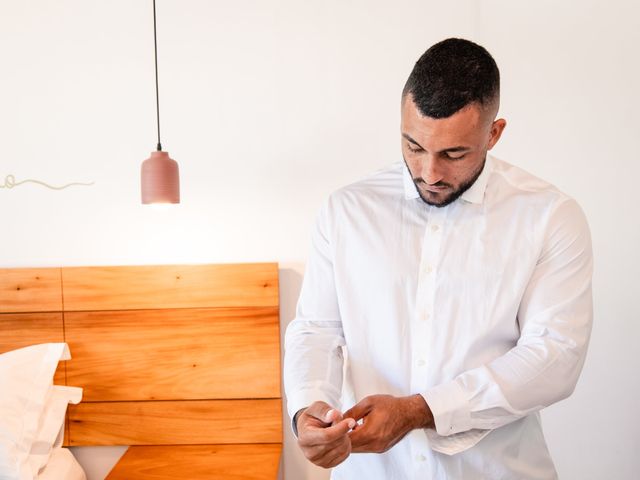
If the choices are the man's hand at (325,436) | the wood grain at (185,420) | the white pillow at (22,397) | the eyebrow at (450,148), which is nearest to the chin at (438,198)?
the eyebrow at (450,148)

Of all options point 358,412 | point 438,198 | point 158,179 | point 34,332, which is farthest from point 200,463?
point 438,198

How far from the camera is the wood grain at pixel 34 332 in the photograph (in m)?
2.04

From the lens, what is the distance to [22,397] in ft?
5.96

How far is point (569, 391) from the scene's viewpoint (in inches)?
44.8

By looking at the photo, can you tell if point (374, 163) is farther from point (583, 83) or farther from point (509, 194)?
point (509, 194)

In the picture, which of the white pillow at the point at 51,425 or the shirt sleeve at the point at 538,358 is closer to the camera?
the shirt sleeve at the point at 538,358

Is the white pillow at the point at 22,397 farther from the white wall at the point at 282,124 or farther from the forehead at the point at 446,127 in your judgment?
the forehead at the point at 446,127

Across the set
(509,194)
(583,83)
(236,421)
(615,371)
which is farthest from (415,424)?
(583,83)

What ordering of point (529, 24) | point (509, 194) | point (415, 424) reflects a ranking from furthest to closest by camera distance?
point (529, 24) → point (509, 194) → point (415, 424)

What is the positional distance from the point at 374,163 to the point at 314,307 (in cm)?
89

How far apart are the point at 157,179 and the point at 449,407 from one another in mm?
1068

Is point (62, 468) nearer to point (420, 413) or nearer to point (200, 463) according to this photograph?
point (200, 463)

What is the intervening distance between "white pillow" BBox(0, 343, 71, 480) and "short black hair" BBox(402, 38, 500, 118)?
144 centimetres

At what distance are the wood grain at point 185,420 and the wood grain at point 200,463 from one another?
0.03m
